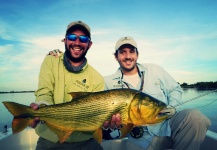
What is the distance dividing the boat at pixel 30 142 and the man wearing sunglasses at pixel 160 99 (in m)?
0.55

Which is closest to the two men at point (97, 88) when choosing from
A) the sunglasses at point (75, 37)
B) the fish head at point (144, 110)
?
the sunglasses at point (75, 37)

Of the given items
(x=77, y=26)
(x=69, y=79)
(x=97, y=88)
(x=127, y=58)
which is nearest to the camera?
(x=69, y=79)

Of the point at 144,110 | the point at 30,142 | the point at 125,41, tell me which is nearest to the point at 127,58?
the point at 125,41

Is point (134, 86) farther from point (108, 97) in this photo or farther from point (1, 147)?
point (1, 147)

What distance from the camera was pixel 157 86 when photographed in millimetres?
5375

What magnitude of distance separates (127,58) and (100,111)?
A: 95.2 inches

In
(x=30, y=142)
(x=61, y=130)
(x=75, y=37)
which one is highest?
(x=75, y=37)

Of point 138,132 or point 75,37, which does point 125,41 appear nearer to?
point 75,37

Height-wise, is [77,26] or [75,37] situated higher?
[77,26]

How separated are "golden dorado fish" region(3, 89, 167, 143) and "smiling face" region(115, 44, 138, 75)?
2141mm

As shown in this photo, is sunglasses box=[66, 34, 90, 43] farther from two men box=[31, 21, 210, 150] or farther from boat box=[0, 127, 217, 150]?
boat box=[0, 127, 217, 150]

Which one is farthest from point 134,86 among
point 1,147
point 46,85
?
point 1,147

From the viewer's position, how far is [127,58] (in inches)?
217

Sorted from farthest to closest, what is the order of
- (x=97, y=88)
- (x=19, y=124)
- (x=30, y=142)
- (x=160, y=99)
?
(x=30, y=142)
(x=160, y=99)
(x=97, y=88)
(x=19, y=124)
